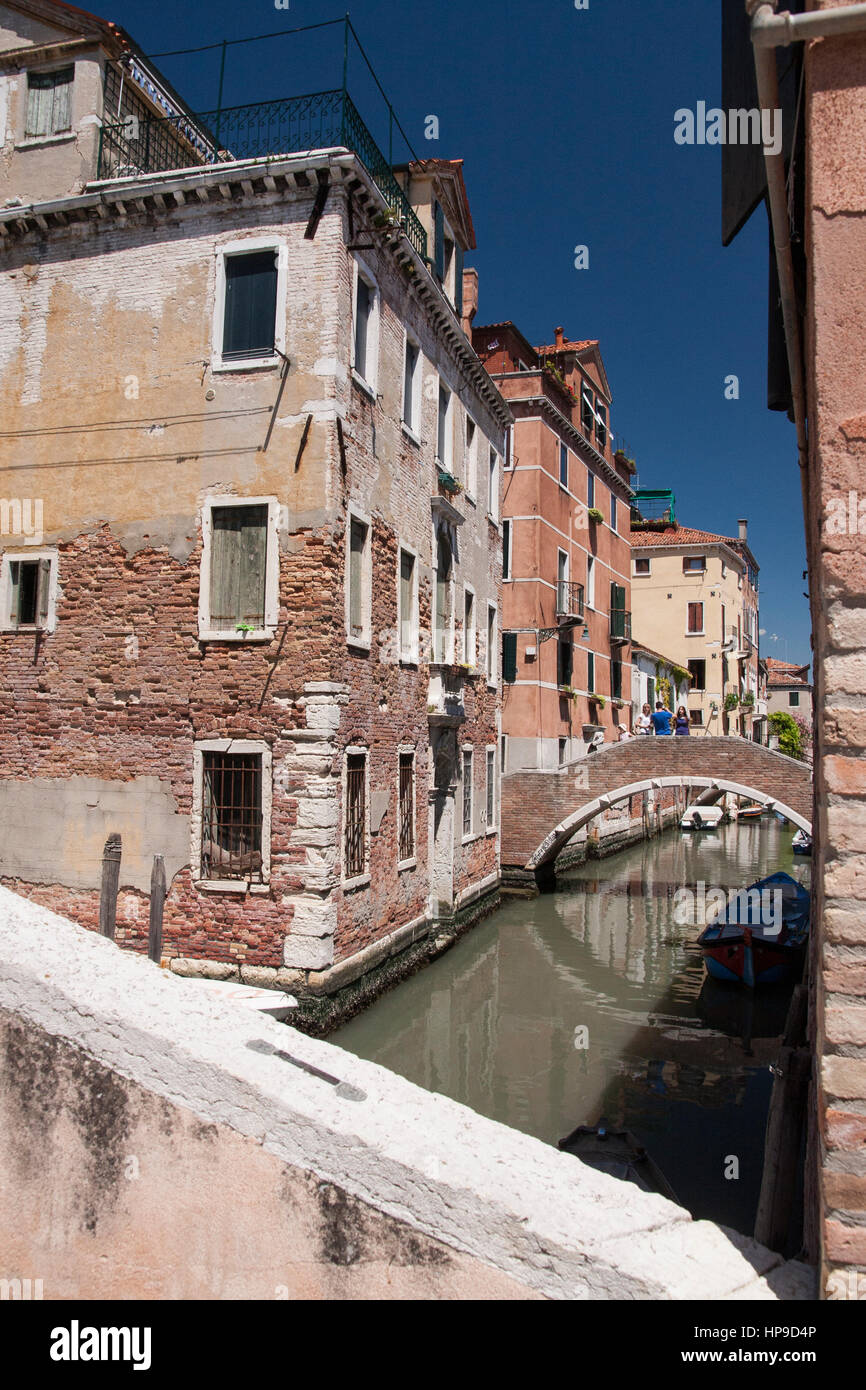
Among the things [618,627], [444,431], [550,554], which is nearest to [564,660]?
[550,554]

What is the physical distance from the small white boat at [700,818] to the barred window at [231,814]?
2700 centimetres

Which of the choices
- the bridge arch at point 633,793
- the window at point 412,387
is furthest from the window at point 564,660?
the window at point 412,387

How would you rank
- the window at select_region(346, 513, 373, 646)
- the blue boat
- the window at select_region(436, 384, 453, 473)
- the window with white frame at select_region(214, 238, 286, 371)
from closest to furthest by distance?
the window with white frame at select_region(214, 238, 286, 371), the window at select_region(346, 513, 373, 646), the blue boat, the window at select_region(436, 384, 453, 473)

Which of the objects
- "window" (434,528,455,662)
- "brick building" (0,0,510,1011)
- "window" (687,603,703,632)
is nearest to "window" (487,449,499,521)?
"window" (434,528,455,662)

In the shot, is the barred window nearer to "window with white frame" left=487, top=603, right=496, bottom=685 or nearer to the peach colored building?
"window with white frame" left=487, top=603, right=496, bottom=685

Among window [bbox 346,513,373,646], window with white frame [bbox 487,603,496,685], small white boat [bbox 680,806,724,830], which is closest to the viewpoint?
window [bbox 346,513,373,646]

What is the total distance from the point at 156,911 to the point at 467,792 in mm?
7508

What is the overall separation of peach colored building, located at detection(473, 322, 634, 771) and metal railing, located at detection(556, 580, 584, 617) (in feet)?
0.10

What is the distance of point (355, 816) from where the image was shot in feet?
35.4

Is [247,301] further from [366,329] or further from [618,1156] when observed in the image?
[618,1156]

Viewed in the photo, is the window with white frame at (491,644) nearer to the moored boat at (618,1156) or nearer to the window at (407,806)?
the window at (407,806)

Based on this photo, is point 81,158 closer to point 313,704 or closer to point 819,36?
point 313,704

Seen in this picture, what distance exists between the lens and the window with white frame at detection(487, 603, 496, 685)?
17.8m

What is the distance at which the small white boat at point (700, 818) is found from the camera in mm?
34625
